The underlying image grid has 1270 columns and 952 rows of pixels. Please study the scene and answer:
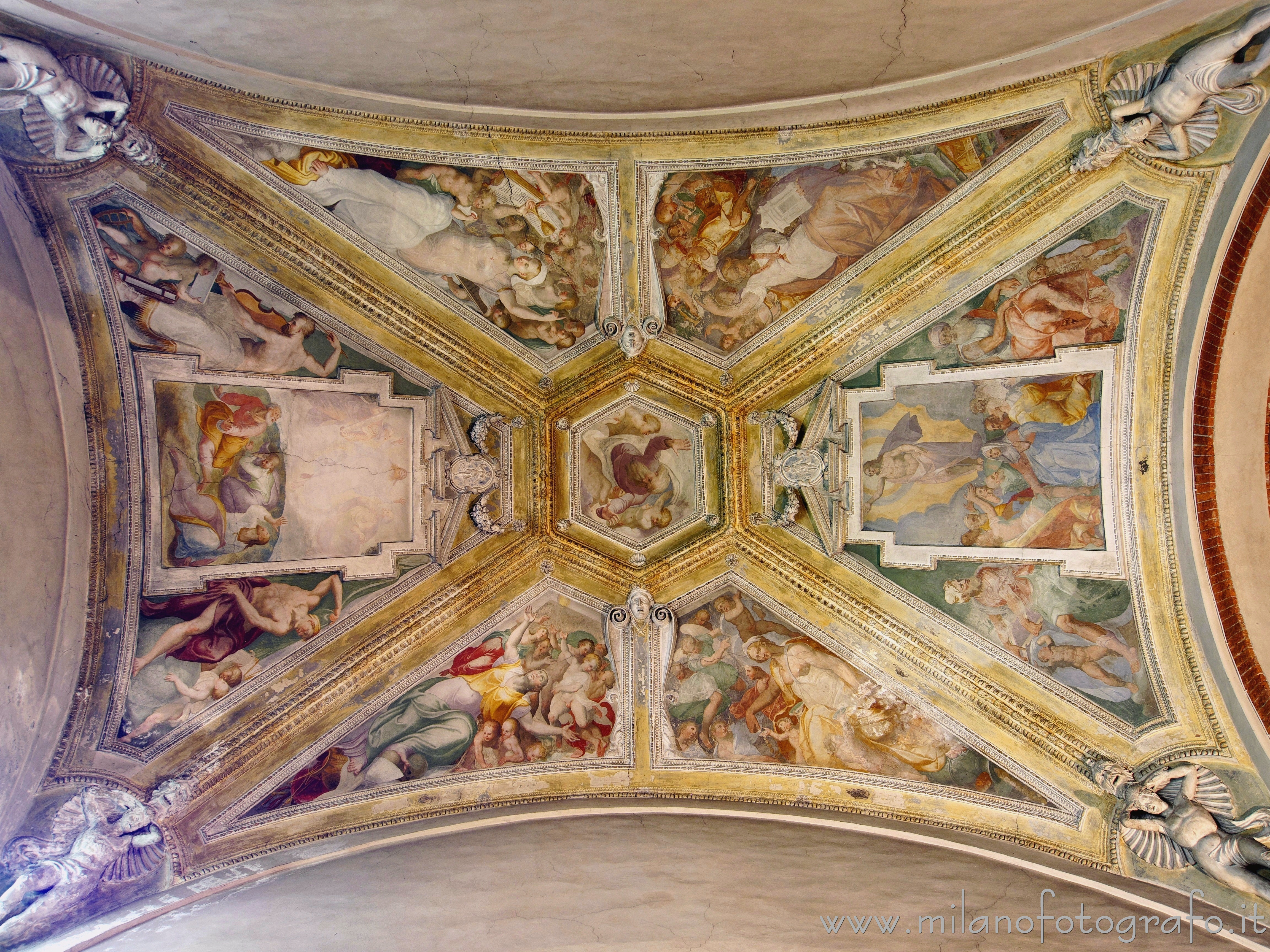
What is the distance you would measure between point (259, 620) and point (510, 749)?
103 inches

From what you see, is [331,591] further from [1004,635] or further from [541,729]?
[1004,635]

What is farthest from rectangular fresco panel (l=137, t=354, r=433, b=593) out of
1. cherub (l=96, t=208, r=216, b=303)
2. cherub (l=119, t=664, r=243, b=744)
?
cherub (l=119, t=664, r=243, b=744)

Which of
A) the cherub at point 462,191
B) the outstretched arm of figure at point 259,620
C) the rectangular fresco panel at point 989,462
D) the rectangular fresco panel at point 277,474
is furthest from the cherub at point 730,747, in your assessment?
the cherub at point 462,191

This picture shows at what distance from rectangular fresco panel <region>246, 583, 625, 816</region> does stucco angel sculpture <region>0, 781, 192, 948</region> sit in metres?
1.05

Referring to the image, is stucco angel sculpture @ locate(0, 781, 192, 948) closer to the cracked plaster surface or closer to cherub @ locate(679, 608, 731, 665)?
the cracked plaster surface

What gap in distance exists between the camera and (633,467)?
741 cm

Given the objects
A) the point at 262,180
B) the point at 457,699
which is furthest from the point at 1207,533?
the point at 262,180

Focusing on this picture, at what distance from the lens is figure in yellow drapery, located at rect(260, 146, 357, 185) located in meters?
5.72

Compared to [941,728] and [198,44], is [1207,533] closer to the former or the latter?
[941,728]

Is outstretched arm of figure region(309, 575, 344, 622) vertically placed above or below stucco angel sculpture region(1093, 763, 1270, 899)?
above

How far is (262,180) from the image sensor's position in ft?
19.0

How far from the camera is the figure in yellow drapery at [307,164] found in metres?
5.72

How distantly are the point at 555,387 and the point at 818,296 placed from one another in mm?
2759

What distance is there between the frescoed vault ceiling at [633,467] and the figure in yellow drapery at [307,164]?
4 centimetres
